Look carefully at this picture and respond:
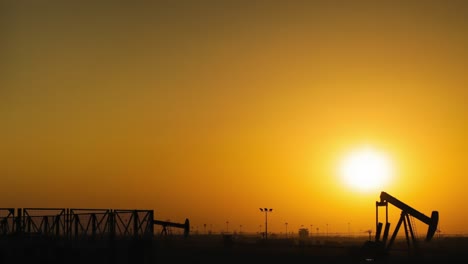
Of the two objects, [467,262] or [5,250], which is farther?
[467,262]

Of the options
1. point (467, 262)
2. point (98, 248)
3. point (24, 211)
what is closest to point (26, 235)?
point (24, 211)

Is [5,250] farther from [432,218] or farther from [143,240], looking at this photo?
[432,218]

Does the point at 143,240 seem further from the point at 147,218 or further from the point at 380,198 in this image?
the point at 380,198

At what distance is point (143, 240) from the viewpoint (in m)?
45.8

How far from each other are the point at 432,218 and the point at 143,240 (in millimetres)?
27975

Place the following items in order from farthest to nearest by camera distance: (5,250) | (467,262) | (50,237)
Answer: (467,262)
(50,237)
(5,250)

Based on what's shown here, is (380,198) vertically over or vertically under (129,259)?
over

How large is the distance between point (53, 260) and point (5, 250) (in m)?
3.27

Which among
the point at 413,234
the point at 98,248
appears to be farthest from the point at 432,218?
the point at 98,248

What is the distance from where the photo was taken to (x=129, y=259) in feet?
149

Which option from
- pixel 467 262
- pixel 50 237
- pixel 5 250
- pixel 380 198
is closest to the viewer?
pixel 5 250

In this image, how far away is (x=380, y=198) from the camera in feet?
207

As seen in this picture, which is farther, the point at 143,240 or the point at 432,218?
the point at 432,218

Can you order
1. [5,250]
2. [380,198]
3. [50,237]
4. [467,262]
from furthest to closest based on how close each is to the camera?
[380,198], [467,262], [50,237], [5,250]
